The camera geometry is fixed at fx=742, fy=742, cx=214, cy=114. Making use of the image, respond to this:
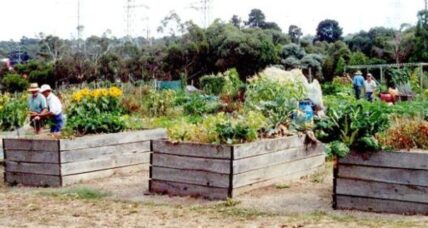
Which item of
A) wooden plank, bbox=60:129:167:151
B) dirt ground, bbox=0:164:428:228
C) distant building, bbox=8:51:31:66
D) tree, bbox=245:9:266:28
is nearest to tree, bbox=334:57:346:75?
tree, bbox=245:9:266:28

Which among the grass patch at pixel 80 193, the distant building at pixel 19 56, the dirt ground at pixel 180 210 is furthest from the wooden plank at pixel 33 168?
the distant building at pixel 19 56

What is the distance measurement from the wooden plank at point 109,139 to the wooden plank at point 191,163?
141 cm

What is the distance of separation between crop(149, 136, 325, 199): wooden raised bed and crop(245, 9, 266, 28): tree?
230ft

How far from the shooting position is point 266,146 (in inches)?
373

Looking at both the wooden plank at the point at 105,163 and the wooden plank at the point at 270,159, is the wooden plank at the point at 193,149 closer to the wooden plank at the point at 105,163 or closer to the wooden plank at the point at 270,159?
the wooden plank at the point at 270,159

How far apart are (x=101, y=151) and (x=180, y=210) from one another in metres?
2.75

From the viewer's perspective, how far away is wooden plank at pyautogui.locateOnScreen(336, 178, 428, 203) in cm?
782

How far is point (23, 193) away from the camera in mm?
10102

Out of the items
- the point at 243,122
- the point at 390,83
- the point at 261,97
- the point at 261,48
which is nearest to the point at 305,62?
the point at 261,48

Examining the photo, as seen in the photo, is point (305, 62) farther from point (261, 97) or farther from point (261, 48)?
point (261, 97)

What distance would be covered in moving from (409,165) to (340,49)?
44834 mm

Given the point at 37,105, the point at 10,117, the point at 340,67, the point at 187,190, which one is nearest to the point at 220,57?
the point at 340,67

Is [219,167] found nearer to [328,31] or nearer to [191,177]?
[191,177]

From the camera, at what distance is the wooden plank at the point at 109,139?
34.4ft
